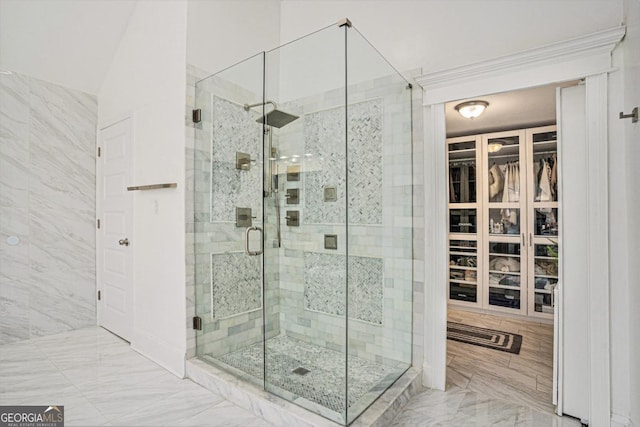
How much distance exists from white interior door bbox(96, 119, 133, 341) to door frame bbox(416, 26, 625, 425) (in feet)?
8.69

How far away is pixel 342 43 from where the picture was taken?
76.7 inches

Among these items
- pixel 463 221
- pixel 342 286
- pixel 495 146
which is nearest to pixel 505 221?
pixel 463 221

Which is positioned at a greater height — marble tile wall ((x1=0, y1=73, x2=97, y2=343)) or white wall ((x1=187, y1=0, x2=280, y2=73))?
white wall ((x1=187, y1=0, x2=280, y2=73))

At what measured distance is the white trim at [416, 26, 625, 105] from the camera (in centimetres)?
188

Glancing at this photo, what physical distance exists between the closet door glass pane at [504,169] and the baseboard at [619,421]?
2.83m

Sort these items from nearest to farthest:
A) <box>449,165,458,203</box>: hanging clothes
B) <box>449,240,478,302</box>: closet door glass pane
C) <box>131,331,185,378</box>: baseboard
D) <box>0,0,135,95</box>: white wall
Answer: <box>131,331,185,378</box>: baseboard < <box>0,0,135,95</box>: white wall < <box>449,240,478,302</box>: closet door glass pane < <box>449,165,458,203</box>: hanging clothes

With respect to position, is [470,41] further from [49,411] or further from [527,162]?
[49,411]

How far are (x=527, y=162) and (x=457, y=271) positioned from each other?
168 centimetres

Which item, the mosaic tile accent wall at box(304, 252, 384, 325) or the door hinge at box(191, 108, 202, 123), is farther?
the door hinge at box(191, 108, 202, 123)

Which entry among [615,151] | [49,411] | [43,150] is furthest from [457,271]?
[43,150]

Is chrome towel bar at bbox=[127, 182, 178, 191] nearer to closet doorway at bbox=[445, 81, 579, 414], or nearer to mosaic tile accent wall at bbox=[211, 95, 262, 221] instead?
mosaic tile accent wall at bbox=[211, 95, 262, 221]

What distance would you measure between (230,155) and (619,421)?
9.59 feet

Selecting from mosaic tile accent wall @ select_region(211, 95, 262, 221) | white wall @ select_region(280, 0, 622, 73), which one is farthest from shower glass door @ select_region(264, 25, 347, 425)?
white wall @ select_region(280, 0, 622, 73)

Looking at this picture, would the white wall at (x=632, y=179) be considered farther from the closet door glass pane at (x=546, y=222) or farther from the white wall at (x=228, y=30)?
the white wall at (x=228, y=30)
